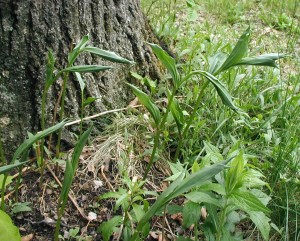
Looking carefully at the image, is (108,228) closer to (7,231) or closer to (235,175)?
(7,231)

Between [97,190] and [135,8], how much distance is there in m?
1.05

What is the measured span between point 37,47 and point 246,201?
1.12 meters

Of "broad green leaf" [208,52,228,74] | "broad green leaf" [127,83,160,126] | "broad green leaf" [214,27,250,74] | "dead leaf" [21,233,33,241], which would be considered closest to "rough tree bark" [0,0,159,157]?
"dead leaf" [21,233,33,241]

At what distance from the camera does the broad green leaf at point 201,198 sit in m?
1.47

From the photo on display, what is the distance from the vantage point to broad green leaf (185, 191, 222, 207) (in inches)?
58.0

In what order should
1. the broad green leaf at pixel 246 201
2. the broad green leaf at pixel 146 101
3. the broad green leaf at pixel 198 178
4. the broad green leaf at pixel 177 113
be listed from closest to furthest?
the broad green leaf at pixel 198 178 < the broad green leaf at pixel 246 201 < the broad green leaf at pixel 146 101 < the broad green leaf at pixel 177 113

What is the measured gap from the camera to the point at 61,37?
203 cm

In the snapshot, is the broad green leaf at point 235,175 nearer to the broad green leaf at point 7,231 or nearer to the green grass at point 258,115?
the green grass at point 258,115

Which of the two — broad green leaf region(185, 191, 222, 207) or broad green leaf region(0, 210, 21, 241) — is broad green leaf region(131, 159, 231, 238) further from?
broad green leaf region(0, 210, 21, 241)

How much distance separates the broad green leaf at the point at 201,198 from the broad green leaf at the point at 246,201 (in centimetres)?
5

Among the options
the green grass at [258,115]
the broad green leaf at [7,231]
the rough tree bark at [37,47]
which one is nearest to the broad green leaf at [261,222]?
the green grass at [258,115]

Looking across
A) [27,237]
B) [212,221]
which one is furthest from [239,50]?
[27,237]

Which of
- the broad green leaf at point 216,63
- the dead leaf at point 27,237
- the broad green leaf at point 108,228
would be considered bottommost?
the dead leaf at point 27,237

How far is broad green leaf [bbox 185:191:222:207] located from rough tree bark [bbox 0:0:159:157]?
860 mm
